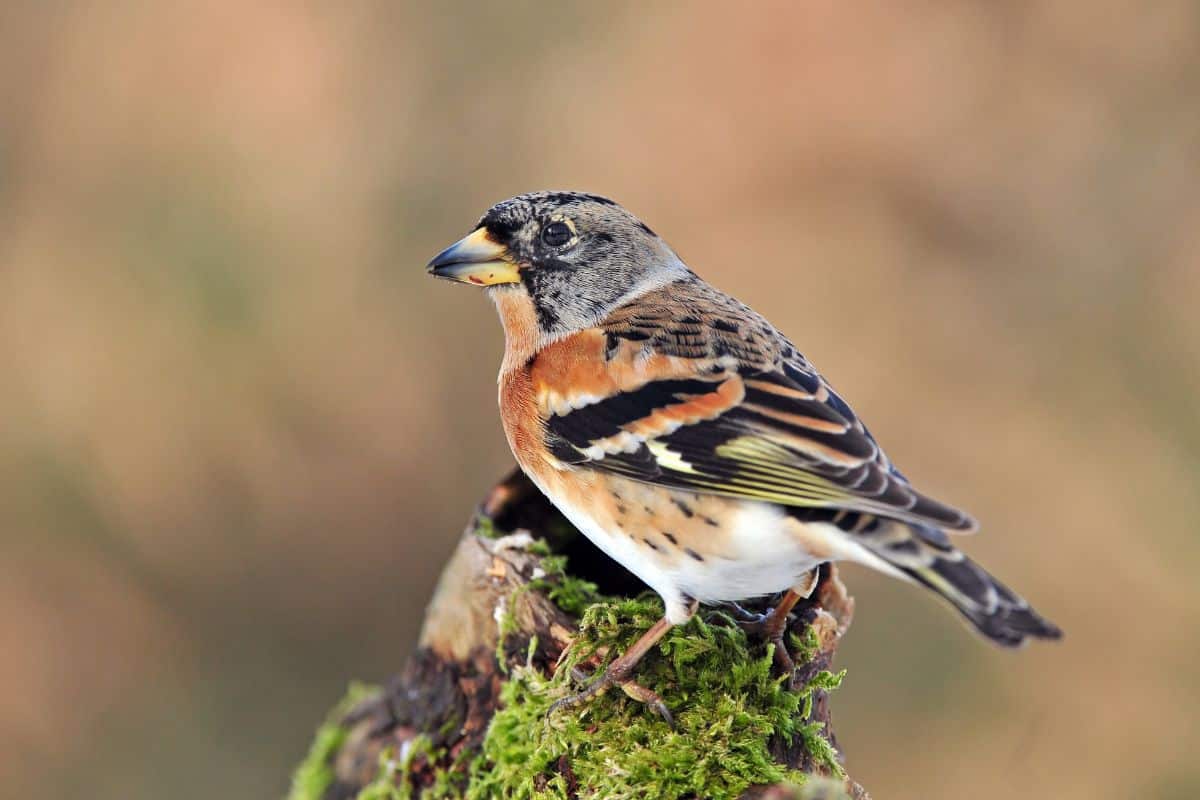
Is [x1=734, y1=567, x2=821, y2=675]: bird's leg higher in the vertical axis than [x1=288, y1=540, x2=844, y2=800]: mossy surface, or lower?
higher

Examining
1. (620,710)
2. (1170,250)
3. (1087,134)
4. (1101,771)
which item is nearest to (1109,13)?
(1087,134)

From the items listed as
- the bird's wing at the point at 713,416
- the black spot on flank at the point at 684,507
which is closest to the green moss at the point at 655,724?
the black spot on flank at the point at 684,507

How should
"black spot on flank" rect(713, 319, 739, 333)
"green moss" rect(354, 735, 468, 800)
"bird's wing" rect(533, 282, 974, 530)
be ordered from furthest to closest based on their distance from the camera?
"green moss" rect(354, 735, 468, 800) → "black spot on flank" rect(713, 319, 739, 333) → "bird's wing" rect(533, 282, 974, 530)

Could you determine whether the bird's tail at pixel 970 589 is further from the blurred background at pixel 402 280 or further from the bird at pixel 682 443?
the blurred background at pixel 402 280

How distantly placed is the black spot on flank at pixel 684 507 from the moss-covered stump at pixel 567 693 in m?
0.33

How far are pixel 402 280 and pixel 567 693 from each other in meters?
4.15

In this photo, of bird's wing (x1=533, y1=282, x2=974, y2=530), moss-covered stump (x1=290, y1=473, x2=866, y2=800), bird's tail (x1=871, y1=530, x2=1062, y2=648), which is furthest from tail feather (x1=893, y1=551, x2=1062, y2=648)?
moss-covered stump (x1=290, y1=473, x2=866, y2=800)

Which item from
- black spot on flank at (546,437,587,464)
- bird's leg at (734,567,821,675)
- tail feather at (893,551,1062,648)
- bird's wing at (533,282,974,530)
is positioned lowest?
bird's leg at (734,567,821,675)

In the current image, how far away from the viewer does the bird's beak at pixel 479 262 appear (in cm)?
374

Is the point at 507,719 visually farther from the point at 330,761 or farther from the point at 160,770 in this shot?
the point at 160,770

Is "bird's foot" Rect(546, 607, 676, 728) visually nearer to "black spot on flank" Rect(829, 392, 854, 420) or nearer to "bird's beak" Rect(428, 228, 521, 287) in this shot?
"black spot on flank" Rect(829, 392, 854, 420)

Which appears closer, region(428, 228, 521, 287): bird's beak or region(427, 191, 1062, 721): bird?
region(427, 191, 1062, 721): bird

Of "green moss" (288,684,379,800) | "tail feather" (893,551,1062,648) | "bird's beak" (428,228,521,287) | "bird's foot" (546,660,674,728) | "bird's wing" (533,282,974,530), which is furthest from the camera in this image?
"green moss" (288,684,379,800)

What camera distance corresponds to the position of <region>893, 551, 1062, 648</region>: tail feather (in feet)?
8.33
